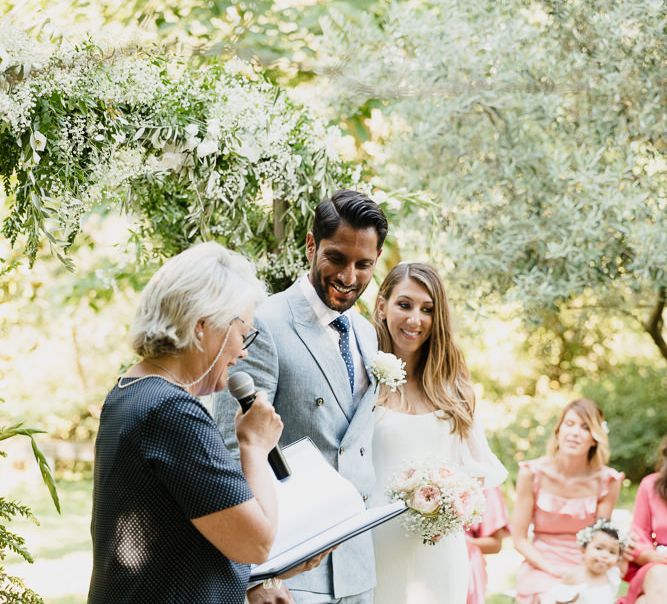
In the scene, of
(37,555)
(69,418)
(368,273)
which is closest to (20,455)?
(69,418)

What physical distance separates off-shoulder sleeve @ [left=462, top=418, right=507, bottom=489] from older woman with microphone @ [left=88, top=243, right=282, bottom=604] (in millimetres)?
1896

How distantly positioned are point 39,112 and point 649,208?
4.33 m

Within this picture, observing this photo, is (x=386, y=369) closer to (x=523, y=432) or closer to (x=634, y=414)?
(x=523, y=432)

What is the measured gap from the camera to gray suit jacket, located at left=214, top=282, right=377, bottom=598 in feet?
9.46

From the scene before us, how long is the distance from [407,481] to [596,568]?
2.29m

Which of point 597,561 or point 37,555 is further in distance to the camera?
point 37,555

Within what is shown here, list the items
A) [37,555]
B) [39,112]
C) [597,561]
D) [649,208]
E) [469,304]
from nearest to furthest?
1. [39,112]
2. [597,561]
3. [649,208]
4. [469,304]
5. [37,555]

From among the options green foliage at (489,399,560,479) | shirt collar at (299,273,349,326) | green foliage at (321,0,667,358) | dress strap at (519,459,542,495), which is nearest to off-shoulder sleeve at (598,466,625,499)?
dress strap at (519,459,542,495)

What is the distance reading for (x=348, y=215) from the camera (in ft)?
10.0

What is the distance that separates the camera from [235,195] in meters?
3.80

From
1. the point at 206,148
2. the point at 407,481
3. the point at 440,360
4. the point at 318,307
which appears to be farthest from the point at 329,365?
the point at 206,148

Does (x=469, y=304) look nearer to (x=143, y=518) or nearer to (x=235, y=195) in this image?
(x=235, y=195)

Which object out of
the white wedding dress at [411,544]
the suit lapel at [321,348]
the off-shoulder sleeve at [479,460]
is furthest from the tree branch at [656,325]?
the suit lapel at [321,348]

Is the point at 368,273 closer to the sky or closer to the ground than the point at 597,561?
closer to the sky
